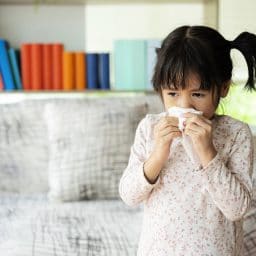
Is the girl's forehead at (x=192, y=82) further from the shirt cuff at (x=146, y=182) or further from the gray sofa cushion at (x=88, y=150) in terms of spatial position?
the gray sofa cushion at (x=88, y=150)

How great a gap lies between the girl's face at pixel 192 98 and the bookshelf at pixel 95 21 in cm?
154

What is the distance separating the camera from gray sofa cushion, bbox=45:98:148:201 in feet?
6.40

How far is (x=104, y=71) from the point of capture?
2477 millimetres

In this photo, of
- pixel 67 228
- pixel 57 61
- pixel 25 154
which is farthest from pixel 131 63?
pixel 67 228

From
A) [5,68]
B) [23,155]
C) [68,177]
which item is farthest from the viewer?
[5,68]

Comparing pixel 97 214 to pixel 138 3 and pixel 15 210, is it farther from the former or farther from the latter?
pixel 138 3

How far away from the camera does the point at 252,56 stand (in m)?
1.16

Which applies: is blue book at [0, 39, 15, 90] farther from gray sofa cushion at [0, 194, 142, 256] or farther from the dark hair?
the dark hair

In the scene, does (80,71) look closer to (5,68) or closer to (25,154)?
(5,68)

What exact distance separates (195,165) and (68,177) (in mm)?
926

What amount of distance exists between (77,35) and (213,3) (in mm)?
689

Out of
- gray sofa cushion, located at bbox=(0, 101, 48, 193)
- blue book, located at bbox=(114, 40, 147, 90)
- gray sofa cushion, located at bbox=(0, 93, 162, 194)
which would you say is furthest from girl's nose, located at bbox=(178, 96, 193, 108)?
blue book, located at bbox=(114, 40, 147, 90)

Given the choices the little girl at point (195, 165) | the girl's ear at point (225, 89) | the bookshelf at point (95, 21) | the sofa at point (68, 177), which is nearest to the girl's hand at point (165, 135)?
the little girl at point (195, 165)

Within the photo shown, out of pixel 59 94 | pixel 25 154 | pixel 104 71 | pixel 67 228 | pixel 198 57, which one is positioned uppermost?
pixel 198 57
